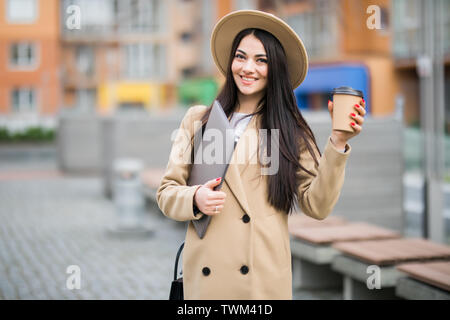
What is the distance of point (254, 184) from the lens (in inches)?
110

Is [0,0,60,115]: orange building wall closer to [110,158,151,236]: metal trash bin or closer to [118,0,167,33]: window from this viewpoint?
[118,0,167,33]: window

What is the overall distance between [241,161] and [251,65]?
399mm

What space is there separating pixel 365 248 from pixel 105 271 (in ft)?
9.02

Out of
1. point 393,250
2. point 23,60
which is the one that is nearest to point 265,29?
point 393,250

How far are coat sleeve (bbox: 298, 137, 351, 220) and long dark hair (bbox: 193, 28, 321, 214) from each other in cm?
3

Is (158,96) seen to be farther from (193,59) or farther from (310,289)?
(310,289)

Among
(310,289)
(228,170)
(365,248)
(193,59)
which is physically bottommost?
(310,289)

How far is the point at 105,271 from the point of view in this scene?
6.94 meters

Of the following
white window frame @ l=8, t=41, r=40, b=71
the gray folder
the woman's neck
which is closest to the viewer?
the gray folder

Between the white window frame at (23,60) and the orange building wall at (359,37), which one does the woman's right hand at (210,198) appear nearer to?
the orange building wall at (359,37)

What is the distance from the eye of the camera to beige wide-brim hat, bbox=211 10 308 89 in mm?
2818

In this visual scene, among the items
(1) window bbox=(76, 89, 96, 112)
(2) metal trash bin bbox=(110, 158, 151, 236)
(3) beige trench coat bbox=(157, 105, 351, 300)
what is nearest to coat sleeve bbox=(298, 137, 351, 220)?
(3) beige trench coat bbox=(157, 105, 351, 300)

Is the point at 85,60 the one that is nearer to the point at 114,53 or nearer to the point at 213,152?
the point at 114,53
